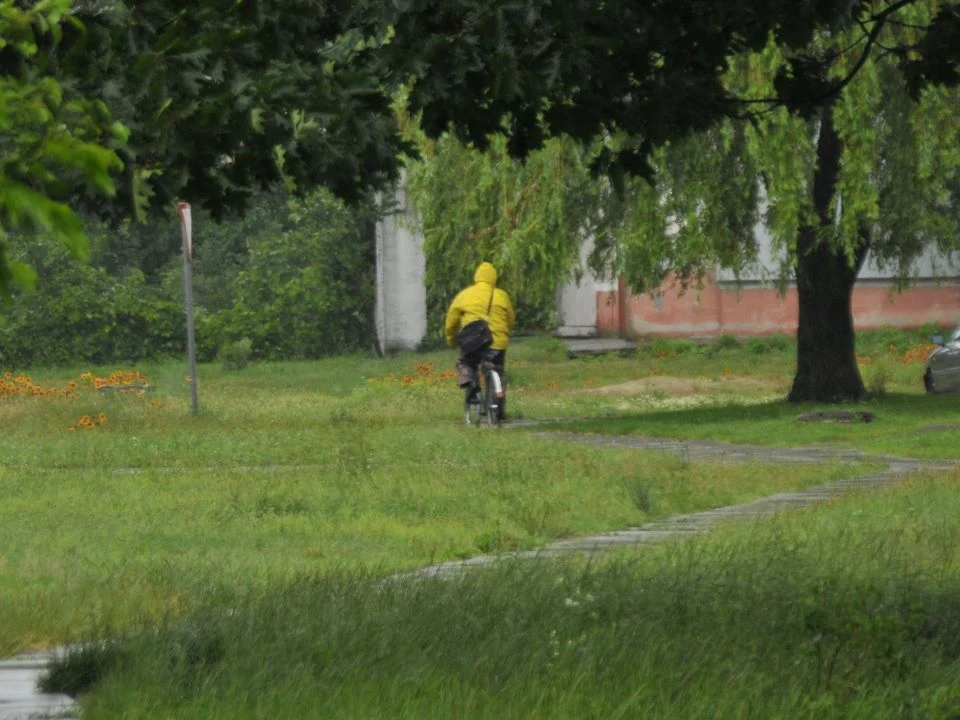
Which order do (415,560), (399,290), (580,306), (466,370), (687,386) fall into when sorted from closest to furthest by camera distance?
(415,560)
(466,370)
(687,386)
(399,290)
(580,306)

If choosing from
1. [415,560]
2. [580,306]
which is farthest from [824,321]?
[580,306]

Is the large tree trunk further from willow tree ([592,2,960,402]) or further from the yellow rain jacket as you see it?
the yellow rain jacket

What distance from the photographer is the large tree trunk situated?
83.5 ft

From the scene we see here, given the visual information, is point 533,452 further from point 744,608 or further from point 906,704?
point 906,704

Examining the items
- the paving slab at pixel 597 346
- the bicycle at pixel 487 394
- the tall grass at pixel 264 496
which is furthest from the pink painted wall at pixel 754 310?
the bicycle at pixel 487 394

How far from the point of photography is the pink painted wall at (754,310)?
4266 cm

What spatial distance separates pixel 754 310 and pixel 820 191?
1877 cm


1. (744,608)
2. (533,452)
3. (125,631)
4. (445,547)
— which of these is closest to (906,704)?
(744,608)

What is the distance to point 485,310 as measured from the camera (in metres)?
23.2

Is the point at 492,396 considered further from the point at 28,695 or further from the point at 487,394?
the point at 28,695

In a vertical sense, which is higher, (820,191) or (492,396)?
(820,191)

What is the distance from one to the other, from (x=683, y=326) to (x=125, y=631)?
117 feet

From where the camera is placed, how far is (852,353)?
26062mm

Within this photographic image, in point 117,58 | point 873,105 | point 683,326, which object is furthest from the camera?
point 683,326
